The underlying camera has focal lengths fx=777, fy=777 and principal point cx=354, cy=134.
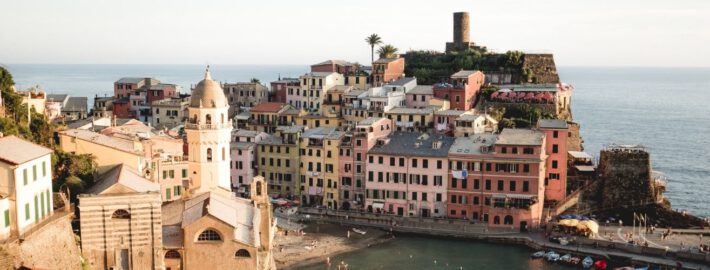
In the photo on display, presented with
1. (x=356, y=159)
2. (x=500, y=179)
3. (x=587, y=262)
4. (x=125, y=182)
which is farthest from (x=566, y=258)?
(x=125, y=182)

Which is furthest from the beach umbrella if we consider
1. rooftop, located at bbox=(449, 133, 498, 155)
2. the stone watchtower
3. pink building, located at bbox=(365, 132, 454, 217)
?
the stone watchtower

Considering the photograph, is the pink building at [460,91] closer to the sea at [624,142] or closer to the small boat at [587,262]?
the sea at [624,142]

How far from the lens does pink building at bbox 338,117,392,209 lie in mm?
68000

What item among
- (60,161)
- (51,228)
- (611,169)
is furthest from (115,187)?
(611,169)

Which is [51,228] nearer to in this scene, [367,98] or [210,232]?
[210,232]

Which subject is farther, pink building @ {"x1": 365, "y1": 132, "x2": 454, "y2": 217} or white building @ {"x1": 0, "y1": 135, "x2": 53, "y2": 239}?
pink building @ {"x1": 365, "y1": 132, "x2": 454, "y2": 217}

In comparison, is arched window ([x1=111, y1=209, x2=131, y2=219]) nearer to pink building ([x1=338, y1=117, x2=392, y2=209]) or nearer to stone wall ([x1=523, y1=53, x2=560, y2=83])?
pink building ([x1=338, y1=117, x2=392, y2=209])

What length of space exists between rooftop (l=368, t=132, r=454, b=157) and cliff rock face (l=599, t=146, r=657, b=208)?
14046mm

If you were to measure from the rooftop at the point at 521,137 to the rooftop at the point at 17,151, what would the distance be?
131 ft

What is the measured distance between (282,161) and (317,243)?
45.0ft

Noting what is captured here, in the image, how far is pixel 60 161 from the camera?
1578 inches

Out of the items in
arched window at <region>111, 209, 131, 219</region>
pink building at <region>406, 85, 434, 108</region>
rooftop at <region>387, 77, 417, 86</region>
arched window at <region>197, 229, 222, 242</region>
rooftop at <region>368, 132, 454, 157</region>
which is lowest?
arched window at <region>197, 229, 222, 242</region>

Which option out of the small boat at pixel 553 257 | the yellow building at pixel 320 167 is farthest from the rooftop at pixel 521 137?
the yellow building at pixel 320 167

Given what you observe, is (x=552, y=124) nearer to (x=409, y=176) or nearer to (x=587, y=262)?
(x=409, y=176)
